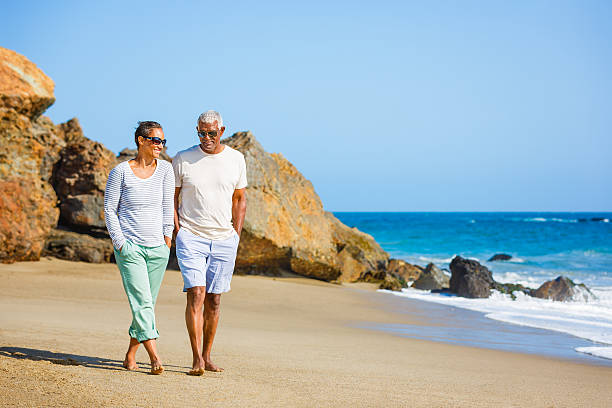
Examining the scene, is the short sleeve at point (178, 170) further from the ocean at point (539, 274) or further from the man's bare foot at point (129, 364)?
the ocean at point (539, 274)

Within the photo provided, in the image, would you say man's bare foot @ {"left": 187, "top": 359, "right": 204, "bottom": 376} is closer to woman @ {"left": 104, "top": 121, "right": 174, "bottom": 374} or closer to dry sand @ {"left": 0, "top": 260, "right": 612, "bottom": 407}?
dry sand @ {"left": 0, "top": 260, "right": 612, "bottom": 407}

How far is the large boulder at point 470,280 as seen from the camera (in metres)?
15.2

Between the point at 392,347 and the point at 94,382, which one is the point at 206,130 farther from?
the point at 392,347

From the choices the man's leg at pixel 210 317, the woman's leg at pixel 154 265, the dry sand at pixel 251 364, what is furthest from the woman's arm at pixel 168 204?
the dry sand at pixel 251 364

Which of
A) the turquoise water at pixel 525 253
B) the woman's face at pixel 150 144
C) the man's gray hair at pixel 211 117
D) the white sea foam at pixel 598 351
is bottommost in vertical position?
the white sea foam at pixel 598 351

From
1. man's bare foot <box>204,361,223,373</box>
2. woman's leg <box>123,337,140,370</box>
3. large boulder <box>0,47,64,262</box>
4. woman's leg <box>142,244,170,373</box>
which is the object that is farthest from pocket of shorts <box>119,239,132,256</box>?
large boulder <box>0,47,64,262</box>

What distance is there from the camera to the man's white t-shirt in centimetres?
461

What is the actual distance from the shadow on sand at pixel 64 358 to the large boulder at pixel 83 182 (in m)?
7.37

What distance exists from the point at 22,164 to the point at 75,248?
175 centimetres

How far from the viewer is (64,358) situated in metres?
4.47

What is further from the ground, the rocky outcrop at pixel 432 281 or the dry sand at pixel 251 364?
the rocky outcrop at pixel 432 281

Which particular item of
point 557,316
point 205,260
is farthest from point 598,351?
point 205,260

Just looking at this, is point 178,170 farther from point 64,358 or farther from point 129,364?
point 64,358

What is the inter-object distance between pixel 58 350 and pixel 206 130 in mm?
2073
